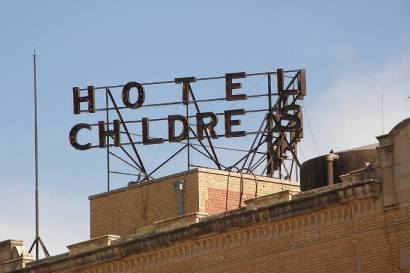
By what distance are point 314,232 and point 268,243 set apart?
2301 mm

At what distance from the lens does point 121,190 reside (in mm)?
78000

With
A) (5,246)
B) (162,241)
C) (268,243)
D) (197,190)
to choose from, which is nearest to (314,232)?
(268,243)

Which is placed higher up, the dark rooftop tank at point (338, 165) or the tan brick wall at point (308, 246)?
the dark rooftop tank at point (338, 165)

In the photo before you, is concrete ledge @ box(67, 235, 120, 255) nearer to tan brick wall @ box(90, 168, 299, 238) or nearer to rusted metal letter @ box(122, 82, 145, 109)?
tan brick wall @ box(90, 168, 299, 238)

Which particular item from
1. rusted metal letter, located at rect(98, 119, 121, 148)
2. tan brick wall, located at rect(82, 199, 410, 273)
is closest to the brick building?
tan brick wall, located at rect(82, 199, 410, 273)

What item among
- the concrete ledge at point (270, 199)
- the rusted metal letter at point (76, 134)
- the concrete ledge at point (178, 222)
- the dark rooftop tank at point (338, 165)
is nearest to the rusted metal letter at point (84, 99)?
the rusted metal letter at point (76, 134)

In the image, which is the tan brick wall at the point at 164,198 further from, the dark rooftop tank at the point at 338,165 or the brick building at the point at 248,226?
the dark rooftop tank at the point at 338,165

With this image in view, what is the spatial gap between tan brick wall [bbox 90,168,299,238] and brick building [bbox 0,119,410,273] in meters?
0.04

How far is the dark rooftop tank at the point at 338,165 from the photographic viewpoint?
66.2 metres

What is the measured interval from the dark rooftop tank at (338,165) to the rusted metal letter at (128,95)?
49.1 ft

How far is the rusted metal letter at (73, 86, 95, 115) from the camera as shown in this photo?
271 feet

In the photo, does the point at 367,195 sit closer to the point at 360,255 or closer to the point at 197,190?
the point at 360,255

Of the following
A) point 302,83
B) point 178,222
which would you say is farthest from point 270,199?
point 302,83

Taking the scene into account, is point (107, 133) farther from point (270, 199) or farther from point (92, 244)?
point (270, 199)
